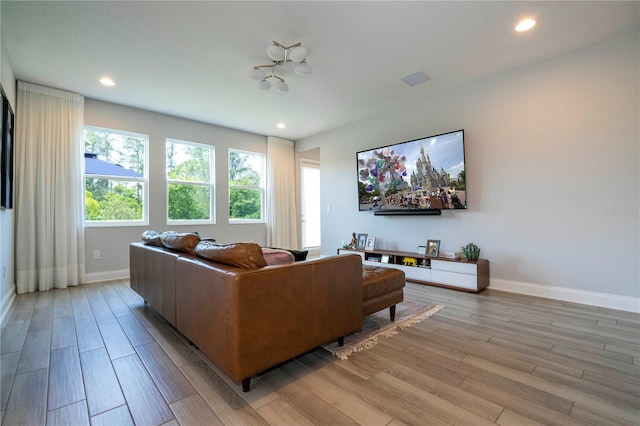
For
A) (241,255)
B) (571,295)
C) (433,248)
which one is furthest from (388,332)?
(571,295)

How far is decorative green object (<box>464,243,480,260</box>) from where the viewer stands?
3465 mm

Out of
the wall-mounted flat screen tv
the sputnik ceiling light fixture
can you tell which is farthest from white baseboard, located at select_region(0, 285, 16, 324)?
the wall-mounted flat screen tv

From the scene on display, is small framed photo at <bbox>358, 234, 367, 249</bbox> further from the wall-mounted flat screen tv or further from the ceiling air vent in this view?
Result: the ceiling air vent

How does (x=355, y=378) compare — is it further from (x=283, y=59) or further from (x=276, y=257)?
(x=283, y=59)

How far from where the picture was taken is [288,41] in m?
2.70

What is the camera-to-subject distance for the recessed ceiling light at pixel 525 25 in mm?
2475

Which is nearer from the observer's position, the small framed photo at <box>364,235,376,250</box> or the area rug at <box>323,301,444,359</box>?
the area rug at <box>323,301,444,359</box>

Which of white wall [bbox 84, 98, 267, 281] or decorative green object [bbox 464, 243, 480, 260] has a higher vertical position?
white wall [bbox 84, 98, 267, 281]

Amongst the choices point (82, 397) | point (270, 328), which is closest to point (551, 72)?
point (270, 328)

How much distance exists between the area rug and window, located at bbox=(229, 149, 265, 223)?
3.80m

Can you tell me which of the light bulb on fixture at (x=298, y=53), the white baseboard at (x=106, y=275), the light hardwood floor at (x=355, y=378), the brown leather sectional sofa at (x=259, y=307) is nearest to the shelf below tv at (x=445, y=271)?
the light hardwood floor at (x=355, y=378)

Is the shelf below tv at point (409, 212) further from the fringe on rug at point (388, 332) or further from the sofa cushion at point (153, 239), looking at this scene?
the sofa cushion at point (153, 239)

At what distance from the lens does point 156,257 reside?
2.43m

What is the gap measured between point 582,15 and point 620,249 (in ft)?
7.16
